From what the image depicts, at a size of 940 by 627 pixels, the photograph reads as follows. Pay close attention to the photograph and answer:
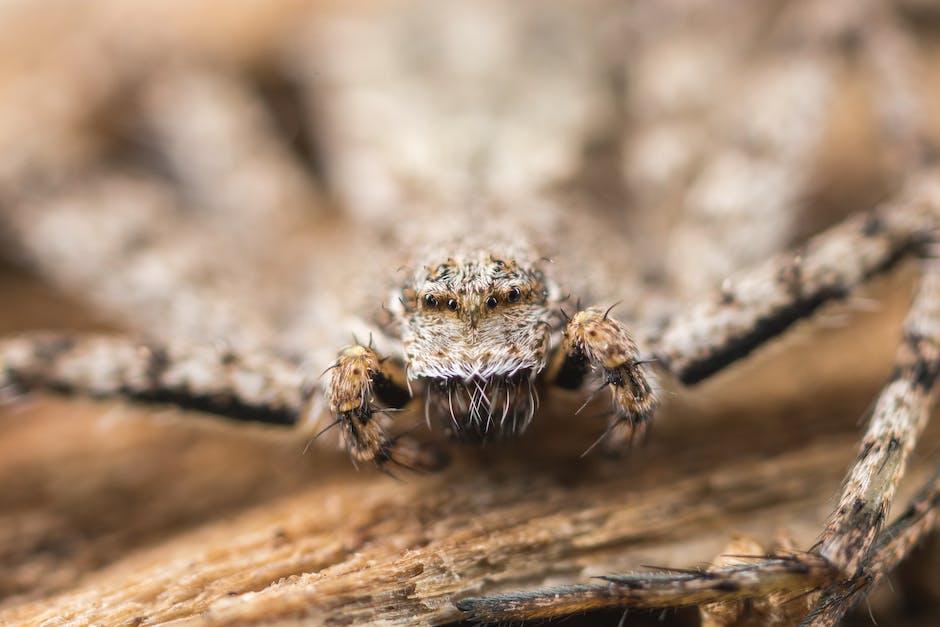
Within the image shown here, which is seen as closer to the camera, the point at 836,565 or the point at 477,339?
the point at 836,565

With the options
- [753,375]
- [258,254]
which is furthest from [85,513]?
[753,375]

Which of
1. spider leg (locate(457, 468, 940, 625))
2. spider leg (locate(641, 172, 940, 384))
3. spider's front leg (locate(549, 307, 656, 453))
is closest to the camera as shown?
spider leg (locate(457, 468, 940, 625))

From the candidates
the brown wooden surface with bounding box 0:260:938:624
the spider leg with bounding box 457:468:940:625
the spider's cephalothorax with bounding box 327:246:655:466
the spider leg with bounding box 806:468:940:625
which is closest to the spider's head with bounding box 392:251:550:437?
the spider's cephalothorax with bounding box 327:246:655:466

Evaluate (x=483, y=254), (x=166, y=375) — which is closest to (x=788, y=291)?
(x=483, y=254)

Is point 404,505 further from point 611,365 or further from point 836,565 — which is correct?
point 836,565

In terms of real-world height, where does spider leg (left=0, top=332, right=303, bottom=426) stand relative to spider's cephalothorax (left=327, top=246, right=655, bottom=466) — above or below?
above

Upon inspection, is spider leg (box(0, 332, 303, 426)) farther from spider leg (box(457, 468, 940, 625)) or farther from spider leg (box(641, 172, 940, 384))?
spider leg (box(641, 172, 940, 384))

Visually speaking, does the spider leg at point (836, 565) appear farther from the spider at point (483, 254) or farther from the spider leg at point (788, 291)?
the spider leg at point (788, 291)
